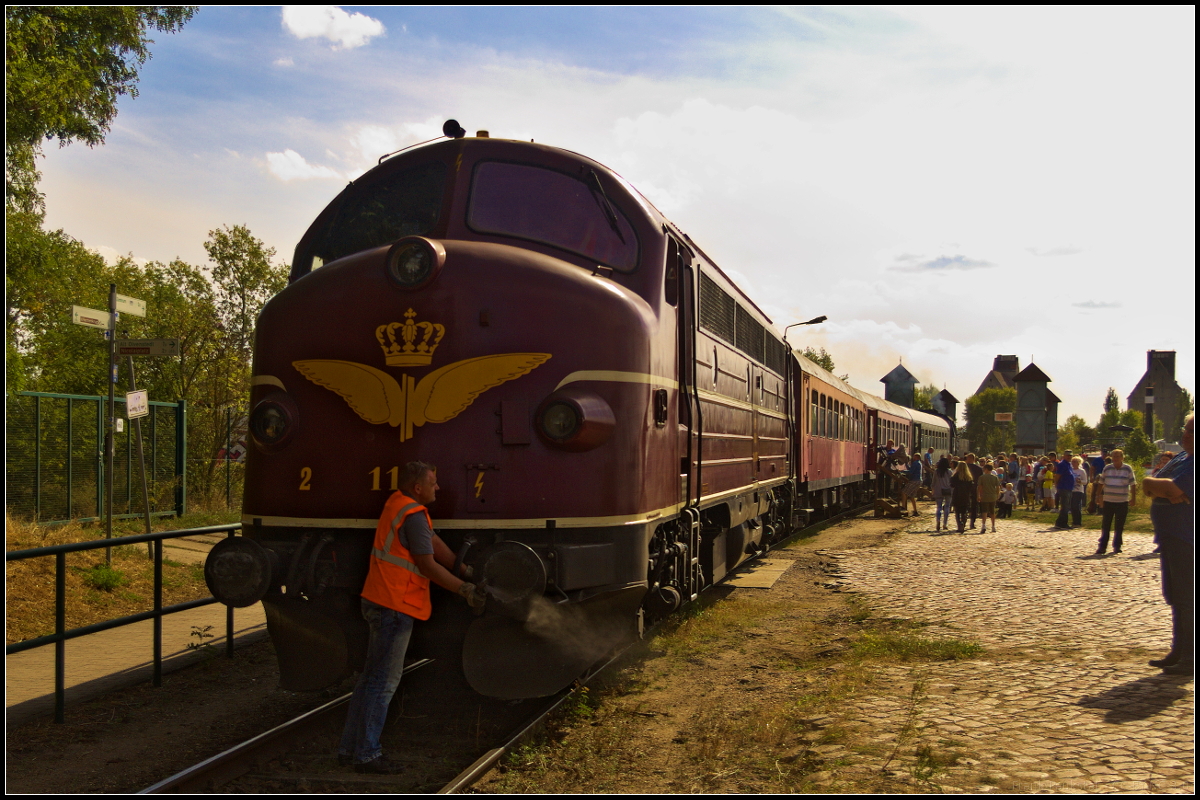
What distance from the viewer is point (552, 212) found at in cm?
621

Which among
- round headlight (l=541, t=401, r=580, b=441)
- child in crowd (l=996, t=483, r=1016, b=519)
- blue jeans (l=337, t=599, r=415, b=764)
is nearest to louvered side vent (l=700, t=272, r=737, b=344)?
round headlight (l=541, t=401, r=580, b=441)

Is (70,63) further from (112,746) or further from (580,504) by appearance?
(580,504)

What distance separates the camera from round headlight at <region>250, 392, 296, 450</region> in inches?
220

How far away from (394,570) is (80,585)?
6880mm

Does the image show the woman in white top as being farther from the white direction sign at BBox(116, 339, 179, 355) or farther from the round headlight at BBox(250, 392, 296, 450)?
the round headlight at BBox(250, 392, 296, 450)

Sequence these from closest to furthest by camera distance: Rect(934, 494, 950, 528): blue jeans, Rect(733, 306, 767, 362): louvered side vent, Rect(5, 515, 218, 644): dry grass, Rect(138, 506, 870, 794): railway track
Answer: Rect(138, 506, 870, 794): railway track → Rect(5, 515, 218, 644): dry grass → Rect(733, 306, 767, 362): louvered side vent → Rect(934, 494, 950, 528): blue jeans

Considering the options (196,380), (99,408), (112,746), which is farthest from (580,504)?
(196,380)

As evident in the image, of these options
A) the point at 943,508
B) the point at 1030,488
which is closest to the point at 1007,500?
the point at 943,508

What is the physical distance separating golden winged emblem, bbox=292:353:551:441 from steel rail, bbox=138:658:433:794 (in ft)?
5.95

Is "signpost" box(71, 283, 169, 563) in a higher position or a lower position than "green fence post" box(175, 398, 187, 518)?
higher

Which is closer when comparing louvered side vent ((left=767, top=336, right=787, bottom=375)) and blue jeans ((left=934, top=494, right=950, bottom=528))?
louvered side vent ((left=767, top=336, right=787, bottom=375))

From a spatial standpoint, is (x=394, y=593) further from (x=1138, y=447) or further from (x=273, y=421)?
(x=1138, y=447)

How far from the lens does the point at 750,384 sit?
34.4 ft

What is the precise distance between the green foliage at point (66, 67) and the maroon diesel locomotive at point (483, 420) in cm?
782
